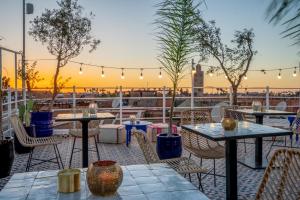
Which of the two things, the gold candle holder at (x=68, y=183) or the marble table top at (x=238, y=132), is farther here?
the marble table top at (x=238, y=132)

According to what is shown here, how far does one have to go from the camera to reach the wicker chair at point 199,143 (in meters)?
3.40

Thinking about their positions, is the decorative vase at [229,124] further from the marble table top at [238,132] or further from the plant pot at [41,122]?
the plant pot at [41,122]

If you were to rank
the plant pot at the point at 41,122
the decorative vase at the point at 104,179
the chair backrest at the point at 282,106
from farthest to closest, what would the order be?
1. the chair backrest at the point at 282,106
2. the plant pot at the point at 41,122
3. the decorative vase at the point at 104,179

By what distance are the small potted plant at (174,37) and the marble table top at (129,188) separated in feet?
7.77

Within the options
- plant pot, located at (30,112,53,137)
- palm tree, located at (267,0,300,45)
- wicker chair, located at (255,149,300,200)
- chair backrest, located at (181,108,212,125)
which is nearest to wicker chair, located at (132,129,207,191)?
wicker chair, located at (255,149,300,200)

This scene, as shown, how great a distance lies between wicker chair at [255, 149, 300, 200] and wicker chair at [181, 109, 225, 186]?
1.83 m

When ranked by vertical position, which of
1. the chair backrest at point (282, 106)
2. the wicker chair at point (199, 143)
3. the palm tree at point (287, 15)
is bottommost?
the wicker chair at point (199, 143)

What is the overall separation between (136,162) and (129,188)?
11.2 feet

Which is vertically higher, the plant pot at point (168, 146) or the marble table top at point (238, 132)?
the marble table top at point (238, 132)

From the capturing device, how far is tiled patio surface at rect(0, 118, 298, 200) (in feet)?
11.4

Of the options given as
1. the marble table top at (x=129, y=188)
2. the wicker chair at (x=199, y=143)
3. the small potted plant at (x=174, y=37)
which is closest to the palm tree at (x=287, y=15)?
the marble table top at (x=129, y=188)

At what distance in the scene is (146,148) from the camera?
243 cm

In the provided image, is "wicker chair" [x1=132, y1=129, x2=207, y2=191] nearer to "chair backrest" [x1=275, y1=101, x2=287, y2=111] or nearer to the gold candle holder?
the gold candle holder

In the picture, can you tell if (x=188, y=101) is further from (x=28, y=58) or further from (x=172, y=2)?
(x=172, y=2)
